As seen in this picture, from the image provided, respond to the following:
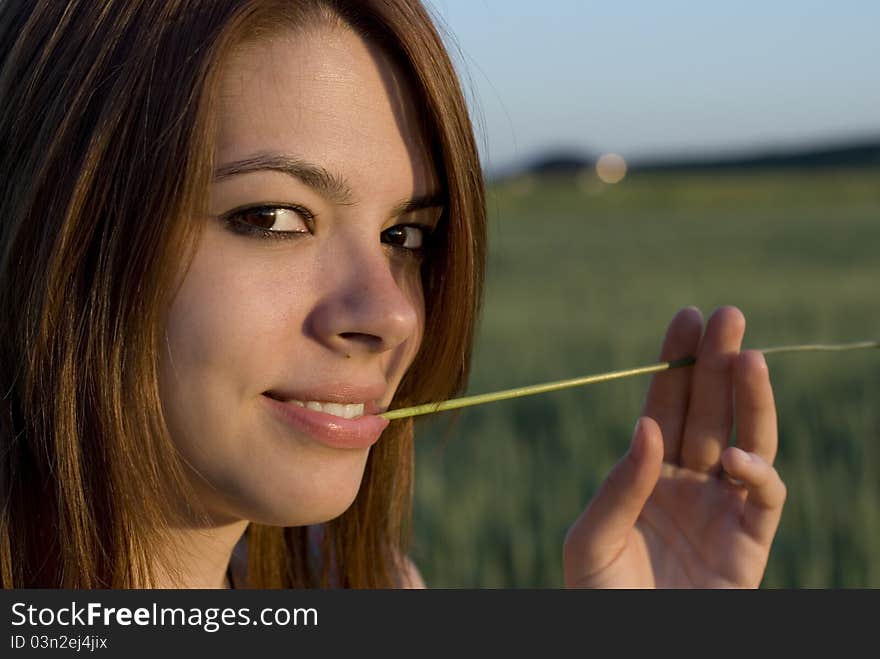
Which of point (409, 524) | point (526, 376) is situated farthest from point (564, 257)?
point (409, 524)

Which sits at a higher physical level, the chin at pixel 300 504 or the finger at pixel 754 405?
the finger at pixel 754 405

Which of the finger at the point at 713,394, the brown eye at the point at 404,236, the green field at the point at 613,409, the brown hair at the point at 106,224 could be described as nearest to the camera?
the brown hair at the point at 106,224

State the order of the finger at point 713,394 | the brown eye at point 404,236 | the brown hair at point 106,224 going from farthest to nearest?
the finger at point 713,394, the brown eye at point 404,236, the brown hair at point 106,224

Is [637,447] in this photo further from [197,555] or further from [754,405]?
[197,555]

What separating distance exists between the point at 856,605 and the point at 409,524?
784 mm

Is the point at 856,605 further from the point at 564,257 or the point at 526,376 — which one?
the point at 564,257

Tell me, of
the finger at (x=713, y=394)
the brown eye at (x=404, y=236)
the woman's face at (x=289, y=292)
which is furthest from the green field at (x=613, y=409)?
the woman's face at (x=289, y=292)

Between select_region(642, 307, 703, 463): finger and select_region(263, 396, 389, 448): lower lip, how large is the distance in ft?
1.74

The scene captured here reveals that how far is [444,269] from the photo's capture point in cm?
160

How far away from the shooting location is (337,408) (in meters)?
1.39

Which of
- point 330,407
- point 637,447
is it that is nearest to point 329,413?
point 330,407

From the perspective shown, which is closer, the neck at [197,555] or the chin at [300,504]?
the chin at [300,504]

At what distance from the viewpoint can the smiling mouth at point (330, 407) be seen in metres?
1.36

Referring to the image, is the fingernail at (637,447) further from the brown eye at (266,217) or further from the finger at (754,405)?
the brown eye at (266,217)
